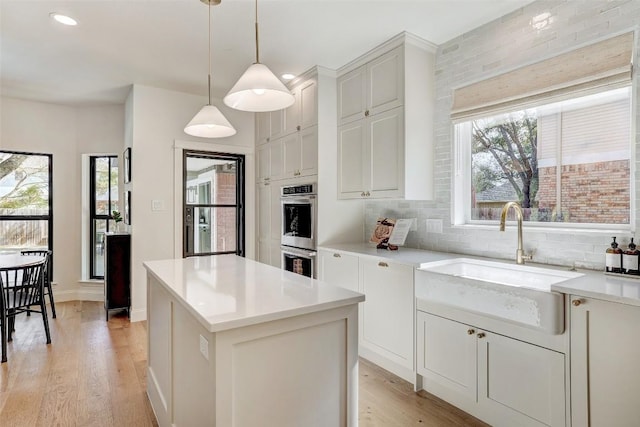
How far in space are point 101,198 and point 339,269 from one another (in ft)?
12.4

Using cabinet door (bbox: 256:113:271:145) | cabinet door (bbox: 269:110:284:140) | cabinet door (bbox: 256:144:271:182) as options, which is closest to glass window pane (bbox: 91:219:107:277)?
cabinet door (bbox: 256:144:271:182)

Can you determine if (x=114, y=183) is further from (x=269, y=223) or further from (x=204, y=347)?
(x=204, y=347)

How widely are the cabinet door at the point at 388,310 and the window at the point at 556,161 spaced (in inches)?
33.6

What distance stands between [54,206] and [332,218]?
3.88 metres

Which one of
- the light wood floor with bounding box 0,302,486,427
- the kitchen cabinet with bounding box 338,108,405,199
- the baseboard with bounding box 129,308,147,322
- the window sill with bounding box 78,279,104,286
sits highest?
the kitchen cabinet with bounding box 338,108,405,199

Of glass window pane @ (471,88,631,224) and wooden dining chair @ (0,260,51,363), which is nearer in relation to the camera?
glass window pane @ (471,88,631,224)

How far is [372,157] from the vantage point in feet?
10.2

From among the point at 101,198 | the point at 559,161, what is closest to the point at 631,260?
the point at 559,161

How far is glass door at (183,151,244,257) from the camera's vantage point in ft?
14.2

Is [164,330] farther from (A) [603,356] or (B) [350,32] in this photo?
(B) [350,32]

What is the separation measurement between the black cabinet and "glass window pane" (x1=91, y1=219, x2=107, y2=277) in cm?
113

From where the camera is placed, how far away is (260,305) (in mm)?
1361

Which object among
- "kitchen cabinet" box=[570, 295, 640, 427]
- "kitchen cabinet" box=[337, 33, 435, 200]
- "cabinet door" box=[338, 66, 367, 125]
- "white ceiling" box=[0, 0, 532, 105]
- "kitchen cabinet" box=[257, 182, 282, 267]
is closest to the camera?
"kitchen cabinet" box=[570, 295, 640, 427]

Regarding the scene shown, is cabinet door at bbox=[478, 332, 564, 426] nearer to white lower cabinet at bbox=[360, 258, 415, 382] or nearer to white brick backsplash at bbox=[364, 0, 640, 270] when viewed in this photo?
white lower cabinet at bbox=[360, 258, 415, 382]
